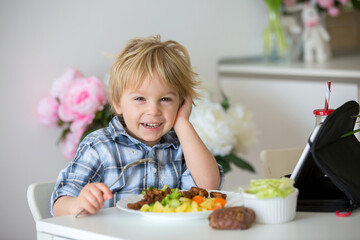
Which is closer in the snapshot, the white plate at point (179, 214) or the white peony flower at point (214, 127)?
the white plate at point (179, 214)

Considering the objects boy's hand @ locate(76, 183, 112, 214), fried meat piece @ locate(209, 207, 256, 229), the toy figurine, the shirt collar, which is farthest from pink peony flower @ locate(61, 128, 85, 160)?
the toy figurine

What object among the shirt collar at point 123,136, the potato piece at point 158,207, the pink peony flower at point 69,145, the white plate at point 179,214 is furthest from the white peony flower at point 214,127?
the potato piece at point 158,207

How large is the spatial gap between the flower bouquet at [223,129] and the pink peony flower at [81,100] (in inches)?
15.1

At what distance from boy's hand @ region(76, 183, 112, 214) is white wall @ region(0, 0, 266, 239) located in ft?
3.75

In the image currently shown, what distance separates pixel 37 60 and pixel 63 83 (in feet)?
0.56

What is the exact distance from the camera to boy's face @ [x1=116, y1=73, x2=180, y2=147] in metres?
1.45

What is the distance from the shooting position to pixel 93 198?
1172 millimetres

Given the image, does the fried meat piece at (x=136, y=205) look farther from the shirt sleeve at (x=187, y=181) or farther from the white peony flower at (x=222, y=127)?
the white peony flower at (x=222, y=127)

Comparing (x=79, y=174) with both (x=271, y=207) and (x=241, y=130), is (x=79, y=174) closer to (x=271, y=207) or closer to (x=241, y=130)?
(x=271, y=207)

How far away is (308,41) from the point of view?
331 cm

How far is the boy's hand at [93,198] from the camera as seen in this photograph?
117 cm

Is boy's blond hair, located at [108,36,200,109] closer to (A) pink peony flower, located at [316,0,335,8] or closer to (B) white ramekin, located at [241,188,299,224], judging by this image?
(B) white ramekin, located at [241,188,299,224]

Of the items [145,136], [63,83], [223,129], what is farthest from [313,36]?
[145,136]

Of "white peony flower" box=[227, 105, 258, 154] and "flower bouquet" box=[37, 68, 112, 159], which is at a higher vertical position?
"flower bouquet" box=[37, 68, 112, 159]
